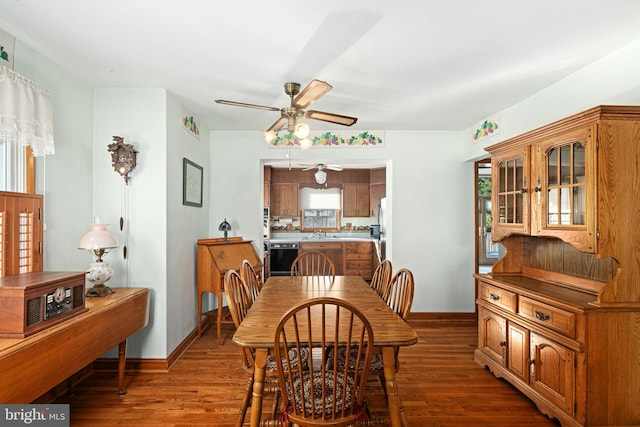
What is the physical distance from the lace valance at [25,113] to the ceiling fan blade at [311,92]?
61.4 inches

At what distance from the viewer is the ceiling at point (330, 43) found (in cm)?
185

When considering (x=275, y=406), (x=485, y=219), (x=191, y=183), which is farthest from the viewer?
(x=485, y=219)

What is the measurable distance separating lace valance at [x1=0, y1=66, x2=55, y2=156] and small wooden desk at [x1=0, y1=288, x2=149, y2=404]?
3.48ft

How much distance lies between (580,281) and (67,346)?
10.6 feet

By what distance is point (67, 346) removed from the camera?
1922mm

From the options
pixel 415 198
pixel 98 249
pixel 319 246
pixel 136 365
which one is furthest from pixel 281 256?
pixel 98 249

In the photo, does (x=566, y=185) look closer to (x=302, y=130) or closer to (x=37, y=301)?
(x=302, y=130)

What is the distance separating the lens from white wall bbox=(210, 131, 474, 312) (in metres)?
4.37

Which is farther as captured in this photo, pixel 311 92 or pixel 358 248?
pixel 358 248

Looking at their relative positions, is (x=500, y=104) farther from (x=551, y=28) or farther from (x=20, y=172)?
(x=20, y=172)

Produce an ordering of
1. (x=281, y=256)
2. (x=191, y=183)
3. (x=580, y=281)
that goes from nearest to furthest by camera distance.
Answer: (x=580, y=281)
(x=191, y=183)
(x=281, y=256)

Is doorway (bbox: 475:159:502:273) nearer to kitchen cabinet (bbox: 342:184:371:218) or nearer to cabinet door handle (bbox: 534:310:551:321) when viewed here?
kitchen cabinet (bbox: 342:184:371:218)

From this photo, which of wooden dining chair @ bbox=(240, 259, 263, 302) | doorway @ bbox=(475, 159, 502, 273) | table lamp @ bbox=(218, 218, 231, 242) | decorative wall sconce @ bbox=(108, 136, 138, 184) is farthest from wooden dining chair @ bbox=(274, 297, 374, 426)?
doorway @ bbox=(475, 159, 502, 273)

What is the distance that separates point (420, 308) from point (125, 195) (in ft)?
11.3
